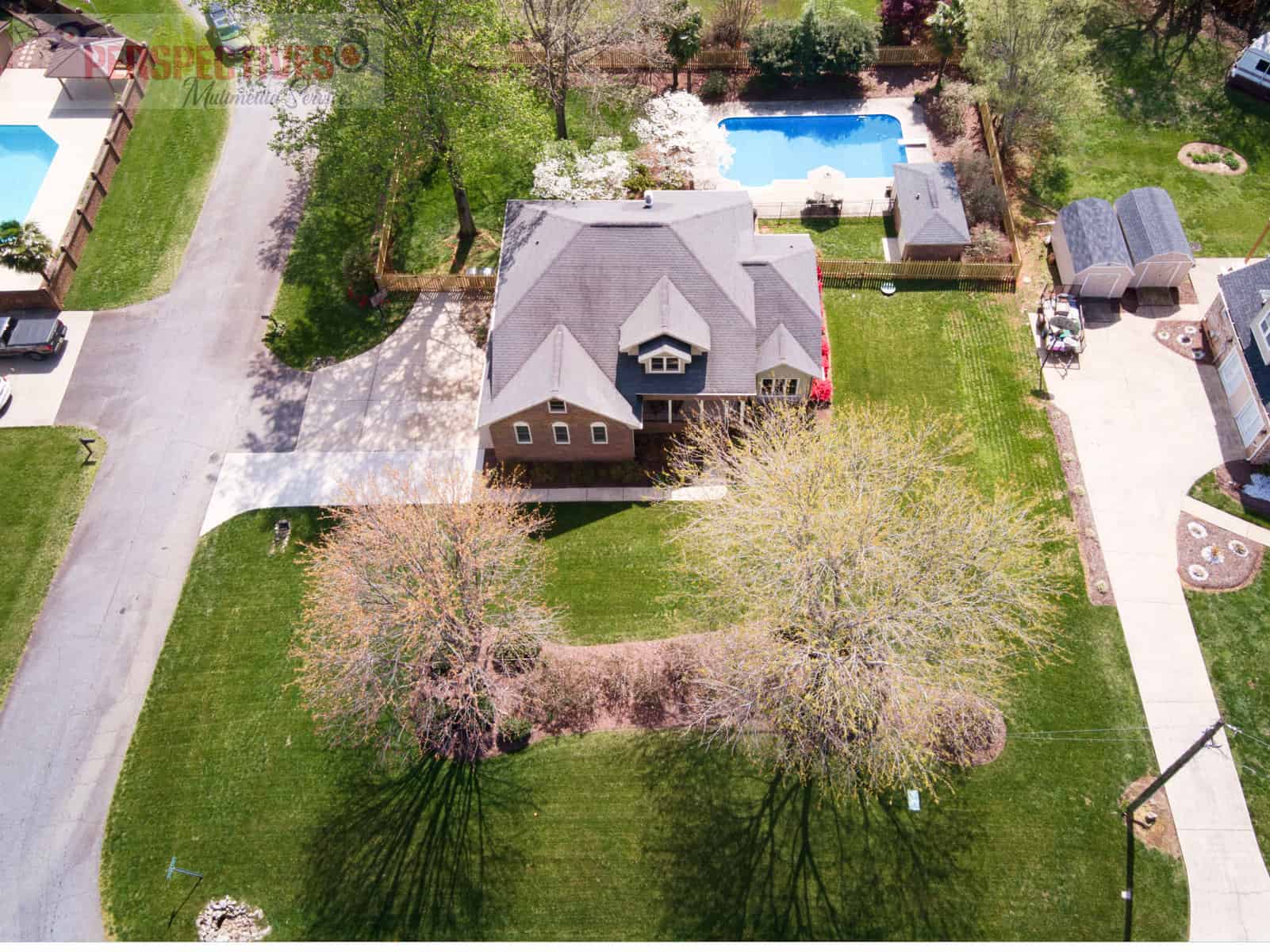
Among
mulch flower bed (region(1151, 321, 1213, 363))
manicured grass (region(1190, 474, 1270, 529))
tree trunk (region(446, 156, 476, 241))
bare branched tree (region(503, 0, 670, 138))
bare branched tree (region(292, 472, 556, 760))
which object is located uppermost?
bare branched tree (region(503, 0, 670, 138))

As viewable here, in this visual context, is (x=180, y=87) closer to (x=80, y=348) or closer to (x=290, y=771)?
(x=80, y=348)

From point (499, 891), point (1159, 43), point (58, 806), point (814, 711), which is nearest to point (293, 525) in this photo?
point (58, 806)

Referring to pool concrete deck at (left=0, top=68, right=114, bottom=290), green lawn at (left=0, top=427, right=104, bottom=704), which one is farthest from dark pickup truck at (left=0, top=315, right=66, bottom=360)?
pool concrete deck at (left=0, top=68, right=114, bottom=290)

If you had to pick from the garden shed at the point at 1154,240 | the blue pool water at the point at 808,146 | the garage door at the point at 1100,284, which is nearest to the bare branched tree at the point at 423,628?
the blue pool water at the point at 808,146

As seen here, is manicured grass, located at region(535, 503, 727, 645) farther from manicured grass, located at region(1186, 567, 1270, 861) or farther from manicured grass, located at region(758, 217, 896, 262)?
manicured grass, located at region(1186, 567, 1270, 861)

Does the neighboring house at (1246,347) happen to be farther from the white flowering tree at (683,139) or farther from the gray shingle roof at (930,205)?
the white flowering tree at (683,139)

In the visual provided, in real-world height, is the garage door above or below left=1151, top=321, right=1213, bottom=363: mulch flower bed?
above

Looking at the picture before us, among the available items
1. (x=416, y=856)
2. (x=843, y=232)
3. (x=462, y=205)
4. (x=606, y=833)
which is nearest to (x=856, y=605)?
(x=606, y=833)
